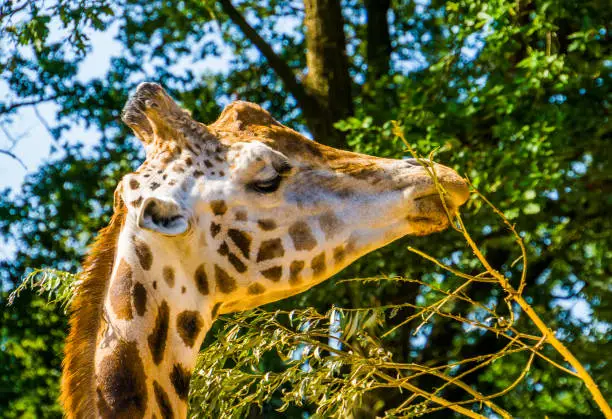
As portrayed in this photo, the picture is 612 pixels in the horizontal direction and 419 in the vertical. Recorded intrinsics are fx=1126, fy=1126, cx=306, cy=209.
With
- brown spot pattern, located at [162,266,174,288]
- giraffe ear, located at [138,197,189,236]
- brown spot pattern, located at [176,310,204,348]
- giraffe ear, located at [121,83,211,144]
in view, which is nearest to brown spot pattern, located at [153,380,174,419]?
brown spot pattern, located at [176,310,204,348]

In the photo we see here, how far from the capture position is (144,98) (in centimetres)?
345

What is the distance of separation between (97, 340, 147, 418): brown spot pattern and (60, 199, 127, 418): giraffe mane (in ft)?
0.12

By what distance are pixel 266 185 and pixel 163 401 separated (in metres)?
0.72

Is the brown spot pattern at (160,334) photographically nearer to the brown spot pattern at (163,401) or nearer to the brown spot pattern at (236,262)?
the brown spot pattern at (163,401)

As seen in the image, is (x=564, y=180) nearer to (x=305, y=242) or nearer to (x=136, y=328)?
(x=305, y=242)

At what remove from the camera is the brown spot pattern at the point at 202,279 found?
3.20 m

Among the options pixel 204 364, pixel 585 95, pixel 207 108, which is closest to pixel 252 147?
pixel 204 364

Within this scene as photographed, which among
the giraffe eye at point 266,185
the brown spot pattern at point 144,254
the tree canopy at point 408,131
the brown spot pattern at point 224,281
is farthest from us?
the tree canopy at point 408,131

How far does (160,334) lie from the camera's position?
10.1ft

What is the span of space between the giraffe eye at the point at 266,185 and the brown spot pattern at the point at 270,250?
6.2 inches

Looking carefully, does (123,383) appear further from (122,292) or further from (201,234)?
(201,234)

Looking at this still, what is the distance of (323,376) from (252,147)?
97cm

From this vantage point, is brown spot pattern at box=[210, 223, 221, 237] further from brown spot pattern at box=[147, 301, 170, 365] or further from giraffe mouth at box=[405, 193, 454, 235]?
giraffe mouth at box=[405, 193, 454, 235]

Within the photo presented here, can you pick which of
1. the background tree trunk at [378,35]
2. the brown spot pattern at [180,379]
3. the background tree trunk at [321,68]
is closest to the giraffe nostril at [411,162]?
the brown spot pattern at [180,379]
